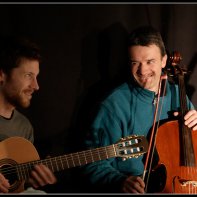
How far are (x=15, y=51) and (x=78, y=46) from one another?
41 cm

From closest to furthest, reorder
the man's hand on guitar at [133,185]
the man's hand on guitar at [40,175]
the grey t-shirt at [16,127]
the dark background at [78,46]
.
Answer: the man's hand on guitar at [133,185] → the man's hand on guitar at [40,175] → the grey t-shirt at [16,127] → the dark background at [78,46]

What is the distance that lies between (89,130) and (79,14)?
76 centimetres

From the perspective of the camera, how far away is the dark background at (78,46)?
83.4 inches

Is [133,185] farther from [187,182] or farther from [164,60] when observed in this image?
[164,60]

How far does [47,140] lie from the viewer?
2.22m

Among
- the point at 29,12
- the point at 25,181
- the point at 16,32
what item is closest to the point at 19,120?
the point at 25,181

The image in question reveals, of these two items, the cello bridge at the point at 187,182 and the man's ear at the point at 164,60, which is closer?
the cello bridge at the point at 187,182

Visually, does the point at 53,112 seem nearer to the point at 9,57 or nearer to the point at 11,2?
the point at 9,57

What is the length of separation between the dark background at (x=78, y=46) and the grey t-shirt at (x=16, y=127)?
10 centimetres

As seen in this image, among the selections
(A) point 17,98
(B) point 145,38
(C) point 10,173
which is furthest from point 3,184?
(B) point 145,38

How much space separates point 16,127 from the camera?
202cm

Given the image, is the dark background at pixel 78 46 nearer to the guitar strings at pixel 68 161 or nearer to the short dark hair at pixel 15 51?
the short dark hair at pixel 15 51

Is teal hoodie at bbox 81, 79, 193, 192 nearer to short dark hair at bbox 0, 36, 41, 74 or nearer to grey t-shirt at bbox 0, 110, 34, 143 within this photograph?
grey t-shirt at bbox 0, 110, 34, 143

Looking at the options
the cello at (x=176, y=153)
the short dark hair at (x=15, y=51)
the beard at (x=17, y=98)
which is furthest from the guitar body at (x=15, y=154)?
the cello at (x=176, y=153)
